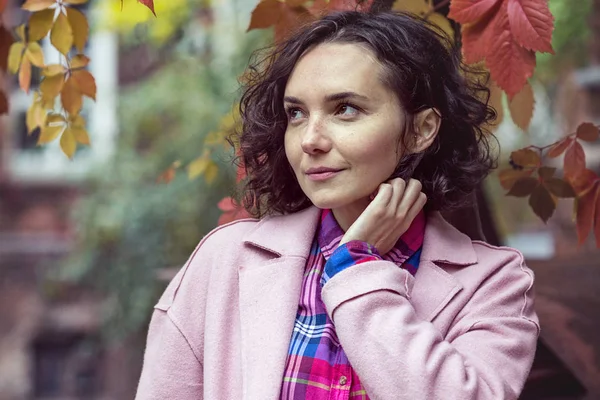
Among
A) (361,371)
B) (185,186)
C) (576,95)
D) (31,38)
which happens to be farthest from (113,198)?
(361,371)

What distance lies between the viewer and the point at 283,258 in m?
1.94

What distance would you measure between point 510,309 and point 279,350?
0.49 m

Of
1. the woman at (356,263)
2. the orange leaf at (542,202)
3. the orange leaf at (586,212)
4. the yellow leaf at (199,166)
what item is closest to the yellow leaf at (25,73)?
the yellow leaf at (199,166)

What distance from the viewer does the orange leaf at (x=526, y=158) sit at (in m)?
2.44

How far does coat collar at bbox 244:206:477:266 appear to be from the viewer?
1.93 m

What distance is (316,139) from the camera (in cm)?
180

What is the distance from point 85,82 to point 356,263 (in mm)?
1081

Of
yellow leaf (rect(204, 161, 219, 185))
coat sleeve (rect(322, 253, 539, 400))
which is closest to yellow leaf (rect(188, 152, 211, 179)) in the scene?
yellow leaf (rect(204, 161, 219, 185))

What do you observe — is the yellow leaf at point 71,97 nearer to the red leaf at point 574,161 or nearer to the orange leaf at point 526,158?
the orange leaf at point 526,158

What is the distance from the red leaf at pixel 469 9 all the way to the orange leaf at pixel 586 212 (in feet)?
2.14

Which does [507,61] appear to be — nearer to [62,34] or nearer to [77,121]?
[62,34]

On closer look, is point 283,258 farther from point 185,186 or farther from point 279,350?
point 185,186

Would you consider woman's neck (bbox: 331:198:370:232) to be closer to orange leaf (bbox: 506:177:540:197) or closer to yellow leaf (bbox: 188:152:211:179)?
orange leaf (bbox: 506:177:540:197)

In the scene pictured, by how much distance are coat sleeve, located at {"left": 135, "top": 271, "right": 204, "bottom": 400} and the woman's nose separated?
0.49m
